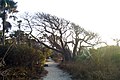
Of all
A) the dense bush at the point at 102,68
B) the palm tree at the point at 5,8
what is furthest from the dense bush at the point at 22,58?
the palm tree at the point at 5,8

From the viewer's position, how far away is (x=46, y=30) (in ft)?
120

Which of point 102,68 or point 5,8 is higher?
point 5,8

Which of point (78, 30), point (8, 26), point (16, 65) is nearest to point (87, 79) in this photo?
point (16, 65)

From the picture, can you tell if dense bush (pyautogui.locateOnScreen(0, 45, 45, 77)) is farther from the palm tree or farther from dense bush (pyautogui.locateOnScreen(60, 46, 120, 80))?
the palm tree

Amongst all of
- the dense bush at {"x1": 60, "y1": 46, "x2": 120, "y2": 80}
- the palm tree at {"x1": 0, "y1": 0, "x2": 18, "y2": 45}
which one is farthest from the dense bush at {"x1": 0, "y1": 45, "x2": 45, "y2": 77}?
the palm tree at {"x1": 0, "y1": 0, "x2": 18, "y2": 45}

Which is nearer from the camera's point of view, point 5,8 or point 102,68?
point 102,68

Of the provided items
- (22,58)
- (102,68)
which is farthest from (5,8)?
(102,68)

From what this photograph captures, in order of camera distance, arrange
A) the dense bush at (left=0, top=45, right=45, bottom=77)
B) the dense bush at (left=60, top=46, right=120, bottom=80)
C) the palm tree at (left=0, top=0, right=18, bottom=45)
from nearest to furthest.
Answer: the dense bush at (left=60, top=46, right=120, bottom=80)
the dense bush at (left=0, top=45, right=45, bottom=77)
the palm tree at (left=0, top=0, right=18, bottom=45)

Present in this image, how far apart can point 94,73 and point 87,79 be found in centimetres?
71

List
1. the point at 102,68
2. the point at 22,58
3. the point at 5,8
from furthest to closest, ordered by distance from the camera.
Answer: the point at 5,8
the point at 22,58
the point at 102,68

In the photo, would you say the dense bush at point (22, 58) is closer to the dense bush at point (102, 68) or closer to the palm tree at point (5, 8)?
the dense bush at point (102, 68)

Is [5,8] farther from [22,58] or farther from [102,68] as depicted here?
[102,68]

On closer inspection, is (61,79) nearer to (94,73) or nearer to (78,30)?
(94,73)

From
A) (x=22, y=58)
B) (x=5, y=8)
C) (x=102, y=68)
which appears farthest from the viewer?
(x=5, y=8)
